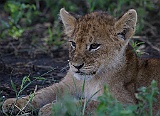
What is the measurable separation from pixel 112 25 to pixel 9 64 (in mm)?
2316

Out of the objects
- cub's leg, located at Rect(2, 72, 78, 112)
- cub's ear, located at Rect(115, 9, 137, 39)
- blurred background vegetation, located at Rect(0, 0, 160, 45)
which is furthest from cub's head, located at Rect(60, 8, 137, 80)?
blurred background vegetation, located at Rect(0, 0, 160, 45)

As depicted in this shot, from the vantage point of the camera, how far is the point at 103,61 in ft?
16.9

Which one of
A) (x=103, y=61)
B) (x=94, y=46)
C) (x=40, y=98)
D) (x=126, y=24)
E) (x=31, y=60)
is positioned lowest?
(x=40, y=98)

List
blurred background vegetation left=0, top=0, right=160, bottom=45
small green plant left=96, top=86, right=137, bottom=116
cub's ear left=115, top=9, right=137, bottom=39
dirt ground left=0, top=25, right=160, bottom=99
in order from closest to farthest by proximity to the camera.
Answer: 1. small green plant left=96, top=86, right=137, bottom=116
2. cub's ear left=115, top=9, right=137, bottom=39
3. dirt ground left=0, top=25, right=160, bottom=99
4. blurred background vegetation left=0, top=0, right=160, bottom=45

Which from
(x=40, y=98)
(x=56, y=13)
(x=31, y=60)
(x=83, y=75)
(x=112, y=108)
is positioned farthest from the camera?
(x=56, y=13)

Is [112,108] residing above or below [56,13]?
below

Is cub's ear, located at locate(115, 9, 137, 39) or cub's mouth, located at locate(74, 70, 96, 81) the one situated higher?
cub's ear, located at locate(115, 9, 137, 39)

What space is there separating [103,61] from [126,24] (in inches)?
17.9

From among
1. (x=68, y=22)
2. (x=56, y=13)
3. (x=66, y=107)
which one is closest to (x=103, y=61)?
(x=68, y=22)

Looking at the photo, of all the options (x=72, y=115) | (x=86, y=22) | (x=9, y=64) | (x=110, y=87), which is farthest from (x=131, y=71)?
(x=9, y=64)

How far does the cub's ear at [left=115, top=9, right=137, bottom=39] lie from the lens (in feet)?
17.2

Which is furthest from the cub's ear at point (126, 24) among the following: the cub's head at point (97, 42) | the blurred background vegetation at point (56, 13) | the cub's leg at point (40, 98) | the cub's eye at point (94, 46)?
the blurred background vegetation at point (56, 13)

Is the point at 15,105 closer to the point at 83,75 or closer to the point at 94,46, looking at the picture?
the point at 83,75

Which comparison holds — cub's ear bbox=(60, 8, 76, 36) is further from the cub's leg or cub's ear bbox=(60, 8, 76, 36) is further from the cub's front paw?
the cub's front paw
